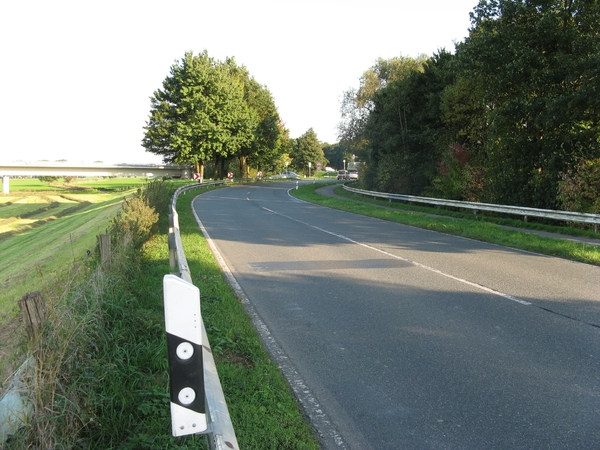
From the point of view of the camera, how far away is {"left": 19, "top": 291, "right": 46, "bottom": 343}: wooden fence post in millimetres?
3752

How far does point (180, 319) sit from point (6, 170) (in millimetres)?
74436

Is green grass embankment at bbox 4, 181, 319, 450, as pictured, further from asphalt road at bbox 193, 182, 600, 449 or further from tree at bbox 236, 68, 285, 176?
tree at bbox 236, 68, 285, 176

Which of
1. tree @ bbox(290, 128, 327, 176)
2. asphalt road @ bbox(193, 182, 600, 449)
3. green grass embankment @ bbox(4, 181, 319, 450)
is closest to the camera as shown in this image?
green grass embankment @ bbox(4, 181, 319, 450)

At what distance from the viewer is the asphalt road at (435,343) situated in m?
4.14

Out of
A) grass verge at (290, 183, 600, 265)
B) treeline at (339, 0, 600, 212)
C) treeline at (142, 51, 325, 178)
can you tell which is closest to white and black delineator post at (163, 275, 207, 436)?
grass verge at (290, 183, 600, 265)

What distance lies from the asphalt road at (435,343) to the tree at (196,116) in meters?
46.0

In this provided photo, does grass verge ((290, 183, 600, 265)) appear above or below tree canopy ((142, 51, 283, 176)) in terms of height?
below

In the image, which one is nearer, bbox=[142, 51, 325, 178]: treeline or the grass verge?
the grass verge

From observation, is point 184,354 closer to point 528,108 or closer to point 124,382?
point 124,382

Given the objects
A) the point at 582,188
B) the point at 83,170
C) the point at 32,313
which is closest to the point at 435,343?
the point at 32,313

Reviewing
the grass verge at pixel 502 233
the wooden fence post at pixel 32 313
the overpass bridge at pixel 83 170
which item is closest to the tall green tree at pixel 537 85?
the grass verge at pixel 502 233

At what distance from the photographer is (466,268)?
10.4m

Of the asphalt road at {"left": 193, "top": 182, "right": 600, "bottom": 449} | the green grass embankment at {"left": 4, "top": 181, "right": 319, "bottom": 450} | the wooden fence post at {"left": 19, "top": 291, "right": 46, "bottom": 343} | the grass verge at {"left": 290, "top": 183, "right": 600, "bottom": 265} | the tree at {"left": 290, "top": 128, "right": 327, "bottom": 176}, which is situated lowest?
the grass verge at {"left": 290, "top": 183, "right": 600, "bottom": 265}

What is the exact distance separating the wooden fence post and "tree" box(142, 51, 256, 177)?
174 ft
